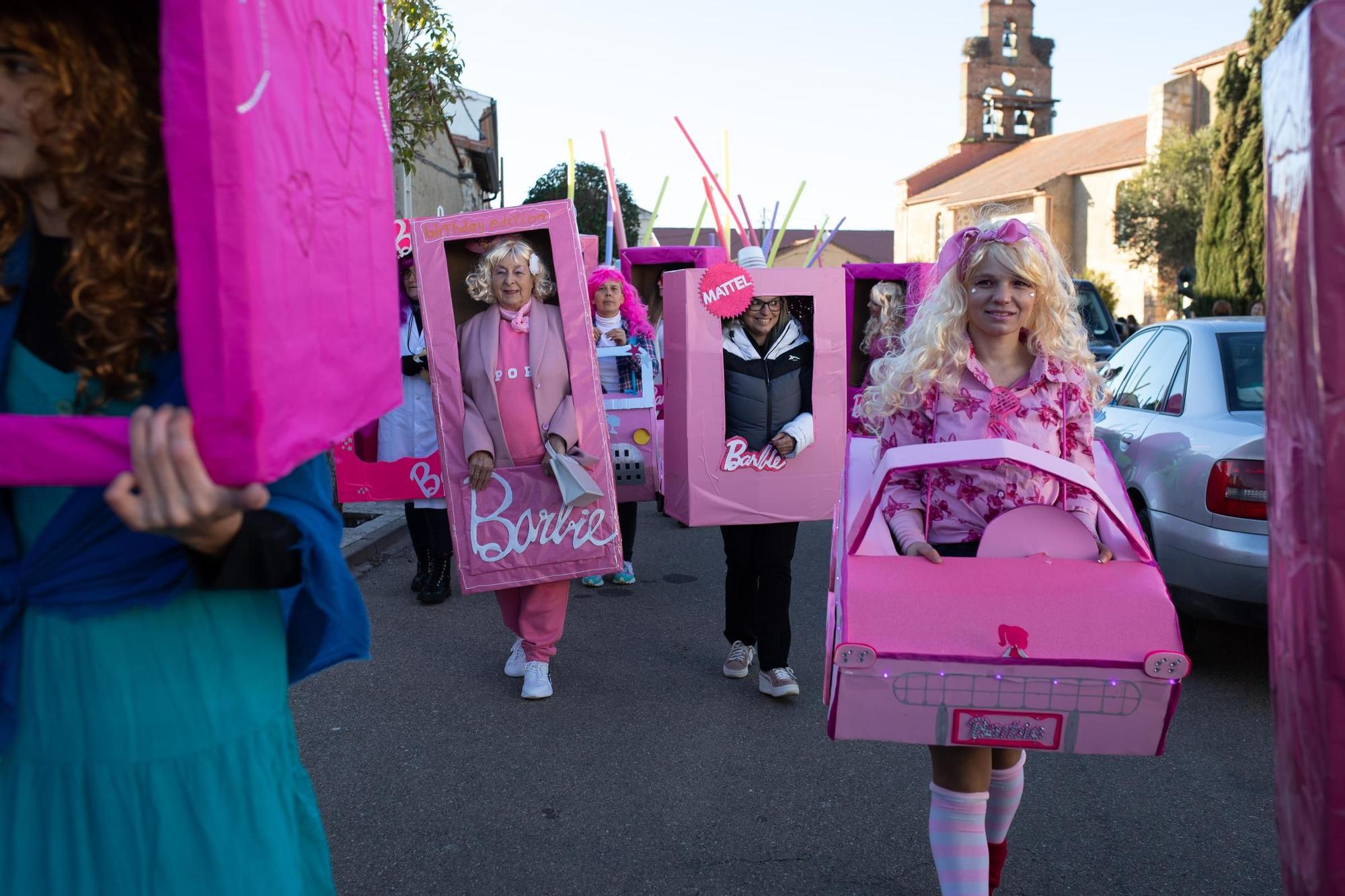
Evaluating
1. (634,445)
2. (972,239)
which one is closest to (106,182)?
(972,239)

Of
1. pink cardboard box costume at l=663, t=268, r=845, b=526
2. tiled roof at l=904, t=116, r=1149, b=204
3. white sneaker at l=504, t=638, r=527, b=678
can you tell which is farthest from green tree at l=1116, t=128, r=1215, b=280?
white sneaker at l=504, t=638, r=527, b=678

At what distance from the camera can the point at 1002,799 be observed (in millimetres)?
3023

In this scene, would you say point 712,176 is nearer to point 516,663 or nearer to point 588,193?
point 516,663

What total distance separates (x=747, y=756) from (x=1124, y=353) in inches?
157

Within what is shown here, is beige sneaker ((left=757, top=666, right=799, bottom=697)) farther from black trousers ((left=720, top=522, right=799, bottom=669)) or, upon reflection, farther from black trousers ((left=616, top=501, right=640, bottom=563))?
black trousers ((left=616, top=501, right=640, bottom=563))

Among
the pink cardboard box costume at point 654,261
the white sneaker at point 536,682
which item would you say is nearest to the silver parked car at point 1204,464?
the white sneaker at point 536,682

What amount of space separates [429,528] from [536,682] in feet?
7.17

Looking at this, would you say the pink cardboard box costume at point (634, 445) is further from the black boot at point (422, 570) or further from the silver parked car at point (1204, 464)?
the silver parked car at point (1204, 464)

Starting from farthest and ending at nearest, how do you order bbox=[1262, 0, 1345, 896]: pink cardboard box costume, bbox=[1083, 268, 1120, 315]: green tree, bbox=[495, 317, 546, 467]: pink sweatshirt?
bbox=[1083, 268, 1120, 315]: green tree, bbox=[495, 317, 546, 467]: pink sweatshirt, bbox=[1262, 0, 1345, 896]: pink cardboard box costume

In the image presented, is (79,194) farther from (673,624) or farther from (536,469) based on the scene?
(673,624)

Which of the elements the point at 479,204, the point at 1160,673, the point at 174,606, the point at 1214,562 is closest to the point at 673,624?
the point at 1214,562

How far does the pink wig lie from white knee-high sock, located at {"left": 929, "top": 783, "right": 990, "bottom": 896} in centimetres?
478

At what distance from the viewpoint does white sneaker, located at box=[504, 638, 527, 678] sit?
5.28 m

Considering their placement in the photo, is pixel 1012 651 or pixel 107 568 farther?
pixel 1012 651
